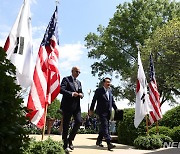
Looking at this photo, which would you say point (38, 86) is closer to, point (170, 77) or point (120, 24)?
point (170, 77)

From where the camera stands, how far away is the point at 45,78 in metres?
7.06

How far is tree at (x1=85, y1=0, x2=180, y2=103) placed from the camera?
38.4m

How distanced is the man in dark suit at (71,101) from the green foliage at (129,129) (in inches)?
187

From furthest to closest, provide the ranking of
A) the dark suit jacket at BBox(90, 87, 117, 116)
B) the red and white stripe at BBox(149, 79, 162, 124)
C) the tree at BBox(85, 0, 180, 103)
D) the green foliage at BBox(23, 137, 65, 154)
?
the tree at BBox(85, 0, 180, 103)
the red and white stripe at BBox(149, 79, 162, 124)
the dark suit jacket at BBox(90, 87, 117, 116)
the green foliage at BBox(23, 137, 65, 154)

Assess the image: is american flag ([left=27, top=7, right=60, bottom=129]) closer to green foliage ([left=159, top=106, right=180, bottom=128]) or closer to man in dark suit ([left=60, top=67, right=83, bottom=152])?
man in dark suit ([left=60, top=67, right=83, bottom=152])

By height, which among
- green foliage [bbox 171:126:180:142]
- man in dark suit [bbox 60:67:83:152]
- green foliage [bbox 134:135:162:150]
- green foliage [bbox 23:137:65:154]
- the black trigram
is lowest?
green foliage [bbox 23:137:65:154]

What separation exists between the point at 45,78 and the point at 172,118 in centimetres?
878

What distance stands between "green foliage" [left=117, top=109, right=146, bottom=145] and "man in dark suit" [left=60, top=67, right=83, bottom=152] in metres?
4.76

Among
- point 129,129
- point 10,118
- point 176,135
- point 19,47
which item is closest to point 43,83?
point 19,47

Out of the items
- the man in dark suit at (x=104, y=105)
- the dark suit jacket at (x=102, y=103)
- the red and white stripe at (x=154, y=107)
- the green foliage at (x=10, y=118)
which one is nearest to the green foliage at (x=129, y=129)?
the red and white stripe at (x=154, y=107)

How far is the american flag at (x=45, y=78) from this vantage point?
6.77m

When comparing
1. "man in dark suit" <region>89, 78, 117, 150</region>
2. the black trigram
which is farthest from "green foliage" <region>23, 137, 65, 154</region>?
"man in dark suit" <region>89, 78, 117, 150</region>

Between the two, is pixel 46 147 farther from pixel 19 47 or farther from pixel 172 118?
pixel 172 118

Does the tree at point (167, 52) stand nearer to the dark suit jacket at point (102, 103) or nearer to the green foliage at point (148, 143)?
the green foliage at point (148, 143)
